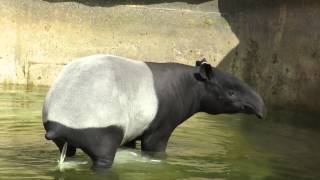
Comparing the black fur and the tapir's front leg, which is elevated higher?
the black fur

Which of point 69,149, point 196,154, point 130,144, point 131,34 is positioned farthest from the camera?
point 131,34

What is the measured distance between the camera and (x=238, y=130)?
9.89 meters

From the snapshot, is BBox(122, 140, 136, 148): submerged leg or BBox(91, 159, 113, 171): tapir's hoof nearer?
BBox(91, 159, 113, 171): tapir's hoof

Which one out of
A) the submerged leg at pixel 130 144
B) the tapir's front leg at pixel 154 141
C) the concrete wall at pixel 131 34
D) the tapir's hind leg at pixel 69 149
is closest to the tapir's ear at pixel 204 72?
the tapir's front leg at pixel 154 141

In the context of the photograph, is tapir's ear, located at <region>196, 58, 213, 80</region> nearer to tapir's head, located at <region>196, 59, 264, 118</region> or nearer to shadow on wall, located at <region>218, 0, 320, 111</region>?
tapir's head, located at <region>196, 59, 264, 118</region>

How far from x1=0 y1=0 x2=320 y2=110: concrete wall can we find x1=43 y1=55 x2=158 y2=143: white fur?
24.9ft

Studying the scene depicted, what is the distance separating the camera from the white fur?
5.94 meters

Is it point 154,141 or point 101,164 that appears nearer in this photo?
point 101,164

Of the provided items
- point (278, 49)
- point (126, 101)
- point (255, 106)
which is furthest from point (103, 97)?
point (278, 49)

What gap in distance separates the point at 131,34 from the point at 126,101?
824cm

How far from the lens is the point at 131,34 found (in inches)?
567

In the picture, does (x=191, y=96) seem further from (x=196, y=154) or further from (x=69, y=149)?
(x=69, y=149)

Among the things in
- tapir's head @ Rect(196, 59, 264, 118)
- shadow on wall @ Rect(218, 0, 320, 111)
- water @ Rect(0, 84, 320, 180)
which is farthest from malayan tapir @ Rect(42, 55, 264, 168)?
shadow on wall @ Rect(218, 0, 320, 111)

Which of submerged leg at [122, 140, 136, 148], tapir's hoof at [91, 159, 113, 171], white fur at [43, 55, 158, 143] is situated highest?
white fur at [43, 55, 158, 143]
